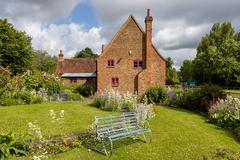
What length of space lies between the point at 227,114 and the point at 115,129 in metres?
6.68

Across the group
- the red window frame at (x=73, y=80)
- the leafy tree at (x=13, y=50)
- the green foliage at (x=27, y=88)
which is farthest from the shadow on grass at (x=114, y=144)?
the leafy tree at (x=13, y=50)

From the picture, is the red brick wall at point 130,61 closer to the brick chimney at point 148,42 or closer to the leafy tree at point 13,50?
the brick chimney at point 148,42

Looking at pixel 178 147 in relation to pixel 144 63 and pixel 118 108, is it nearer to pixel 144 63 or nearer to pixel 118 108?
pixel 118 108

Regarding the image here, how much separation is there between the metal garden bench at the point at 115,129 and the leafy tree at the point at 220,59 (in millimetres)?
42915

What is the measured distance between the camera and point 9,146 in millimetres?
5285

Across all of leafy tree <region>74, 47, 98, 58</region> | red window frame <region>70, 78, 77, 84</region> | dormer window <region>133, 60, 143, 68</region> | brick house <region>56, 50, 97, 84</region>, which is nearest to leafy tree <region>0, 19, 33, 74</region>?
brick house <region>56, 50, 97, 84</region>

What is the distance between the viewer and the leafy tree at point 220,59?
1870 inches

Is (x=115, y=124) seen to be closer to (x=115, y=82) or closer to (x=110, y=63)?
(x=115, y=82)

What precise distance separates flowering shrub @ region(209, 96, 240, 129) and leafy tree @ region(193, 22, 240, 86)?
121ft

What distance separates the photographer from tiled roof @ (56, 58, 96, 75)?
43103 mm

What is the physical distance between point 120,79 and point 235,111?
62.6 ft

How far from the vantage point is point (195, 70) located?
2212 inches

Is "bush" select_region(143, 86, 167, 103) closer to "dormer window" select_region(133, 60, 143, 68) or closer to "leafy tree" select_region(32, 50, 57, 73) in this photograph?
"dormer window" select_region(133, 60, 143, 68)

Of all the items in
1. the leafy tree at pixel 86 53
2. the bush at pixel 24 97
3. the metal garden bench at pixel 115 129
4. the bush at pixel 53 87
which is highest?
the leafy tree at pixel 86 53
